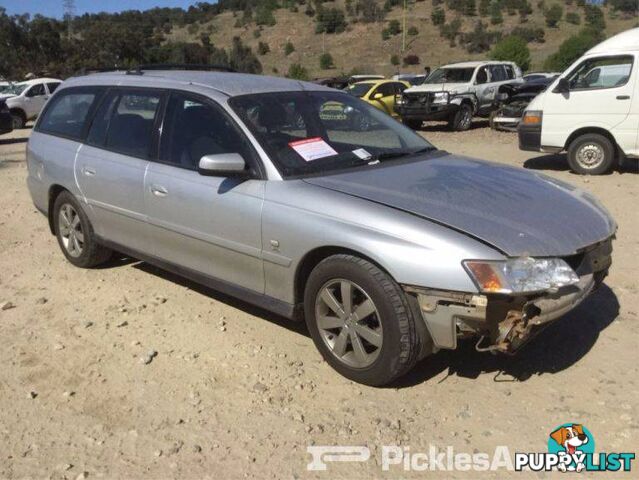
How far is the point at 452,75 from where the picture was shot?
18.4 meters

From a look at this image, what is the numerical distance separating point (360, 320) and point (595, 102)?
769 centimetres

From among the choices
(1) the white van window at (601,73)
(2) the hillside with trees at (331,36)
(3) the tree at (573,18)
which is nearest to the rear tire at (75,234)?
(1) the white van window at (601,73)

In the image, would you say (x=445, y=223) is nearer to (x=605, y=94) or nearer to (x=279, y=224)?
(x=279, y=224)

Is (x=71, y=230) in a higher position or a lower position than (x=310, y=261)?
lower

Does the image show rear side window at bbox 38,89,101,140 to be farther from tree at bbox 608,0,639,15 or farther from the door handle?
tree at bbox 608,0,639,15

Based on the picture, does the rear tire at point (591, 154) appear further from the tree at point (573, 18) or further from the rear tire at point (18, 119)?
the tree at point (573, 18)

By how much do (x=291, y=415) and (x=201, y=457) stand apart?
528mm

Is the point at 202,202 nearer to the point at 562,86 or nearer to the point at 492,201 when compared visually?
the point at 492,201

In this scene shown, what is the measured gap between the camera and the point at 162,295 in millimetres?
4941

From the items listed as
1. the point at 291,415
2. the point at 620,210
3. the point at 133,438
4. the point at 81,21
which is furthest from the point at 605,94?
the point at 81,21

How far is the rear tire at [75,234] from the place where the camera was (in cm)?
530

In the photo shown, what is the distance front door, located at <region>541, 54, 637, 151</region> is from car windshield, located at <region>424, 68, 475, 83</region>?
27.5 feet

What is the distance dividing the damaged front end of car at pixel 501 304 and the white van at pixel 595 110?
23.5 ft

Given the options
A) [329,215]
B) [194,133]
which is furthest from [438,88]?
[329,215]
